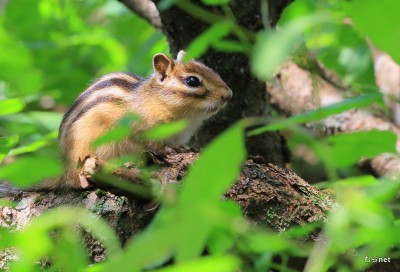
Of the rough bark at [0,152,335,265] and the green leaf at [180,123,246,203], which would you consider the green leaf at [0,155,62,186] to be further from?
the rough bark at [0,152,335,265]

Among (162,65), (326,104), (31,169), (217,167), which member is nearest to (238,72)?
(162,65)

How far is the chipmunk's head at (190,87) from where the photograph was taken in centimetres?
355

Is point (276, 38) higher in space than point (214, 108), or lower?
higher

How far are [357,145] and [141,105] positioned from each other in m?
2.56

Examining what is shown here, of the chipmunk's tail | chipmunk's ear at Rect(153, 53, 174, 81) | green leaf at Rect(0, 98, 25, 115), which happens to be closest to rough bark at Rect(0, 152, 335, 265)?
the chipmunk's tail

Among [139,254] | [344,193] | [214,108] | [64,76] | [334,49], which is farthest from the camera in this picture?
[334,49]

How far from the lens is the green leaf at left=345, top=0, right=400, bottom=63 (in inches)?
38.7

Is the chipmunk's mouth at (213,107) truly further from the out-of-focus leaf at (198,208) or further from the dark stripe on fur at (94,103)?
the out-of-focus leaf at (198,208)

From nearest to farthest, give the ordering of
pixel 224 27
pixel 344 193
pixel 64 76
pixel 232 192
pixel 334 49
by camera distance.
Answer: pixel 344 193 < pixel 224 27 < pixel 232 192 < pixel 64 76 < pixel 334 49

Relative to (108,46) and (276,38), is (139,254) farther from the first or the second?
(108,46)

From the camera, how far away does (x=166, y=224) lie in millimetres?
926

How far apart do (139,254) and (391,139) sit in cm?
69

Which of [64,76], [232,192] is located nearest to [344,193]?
[232,192]

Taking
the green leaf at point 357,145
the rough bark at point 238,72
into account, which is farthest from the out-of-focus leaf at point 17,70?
the green leaf at point 357,145
